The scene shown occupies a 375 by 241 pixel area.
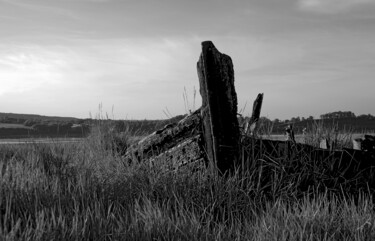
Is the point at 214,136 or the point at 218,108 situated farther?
the point at 218,108

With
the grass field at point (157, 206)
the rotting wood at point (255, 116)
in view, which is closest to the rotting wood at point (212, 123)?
the grass field at point (157, 206)

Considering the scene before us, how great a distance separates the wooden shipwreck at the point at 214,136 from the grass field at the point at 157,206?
263 millimetres

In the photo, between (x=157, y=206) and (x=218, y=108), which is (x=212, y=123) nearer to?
(x=218, y=108)

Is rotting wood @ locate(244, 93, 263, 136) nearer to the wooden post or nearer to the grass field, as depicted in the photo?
the wooden post

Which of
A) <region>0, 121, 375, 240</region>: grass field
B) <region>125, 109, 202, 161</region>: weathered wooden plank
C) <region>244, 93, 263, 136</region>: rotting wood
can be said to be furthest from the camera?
<region>244, 93, 263, 136</region>: rotting wood

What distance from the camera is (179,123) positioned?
704 centimetres

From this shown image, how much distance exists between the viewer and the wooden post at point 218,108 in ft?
21.0

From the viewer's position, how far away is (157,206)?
484cm

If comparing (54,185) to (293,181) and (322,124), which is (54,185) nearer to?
(293,181)

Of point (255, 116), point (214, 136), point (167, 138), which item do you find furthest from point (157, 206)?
point (255, 116)

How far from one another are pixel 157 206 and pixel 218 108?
210cm

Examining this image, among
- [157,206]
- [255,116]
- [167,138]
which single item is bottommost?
[157,206]

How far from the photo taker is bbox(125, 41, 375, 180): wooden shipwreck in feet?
21.1

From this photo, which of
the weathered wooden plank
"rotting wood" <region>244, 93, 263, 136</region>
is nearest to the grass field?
the weathered wooden plank
